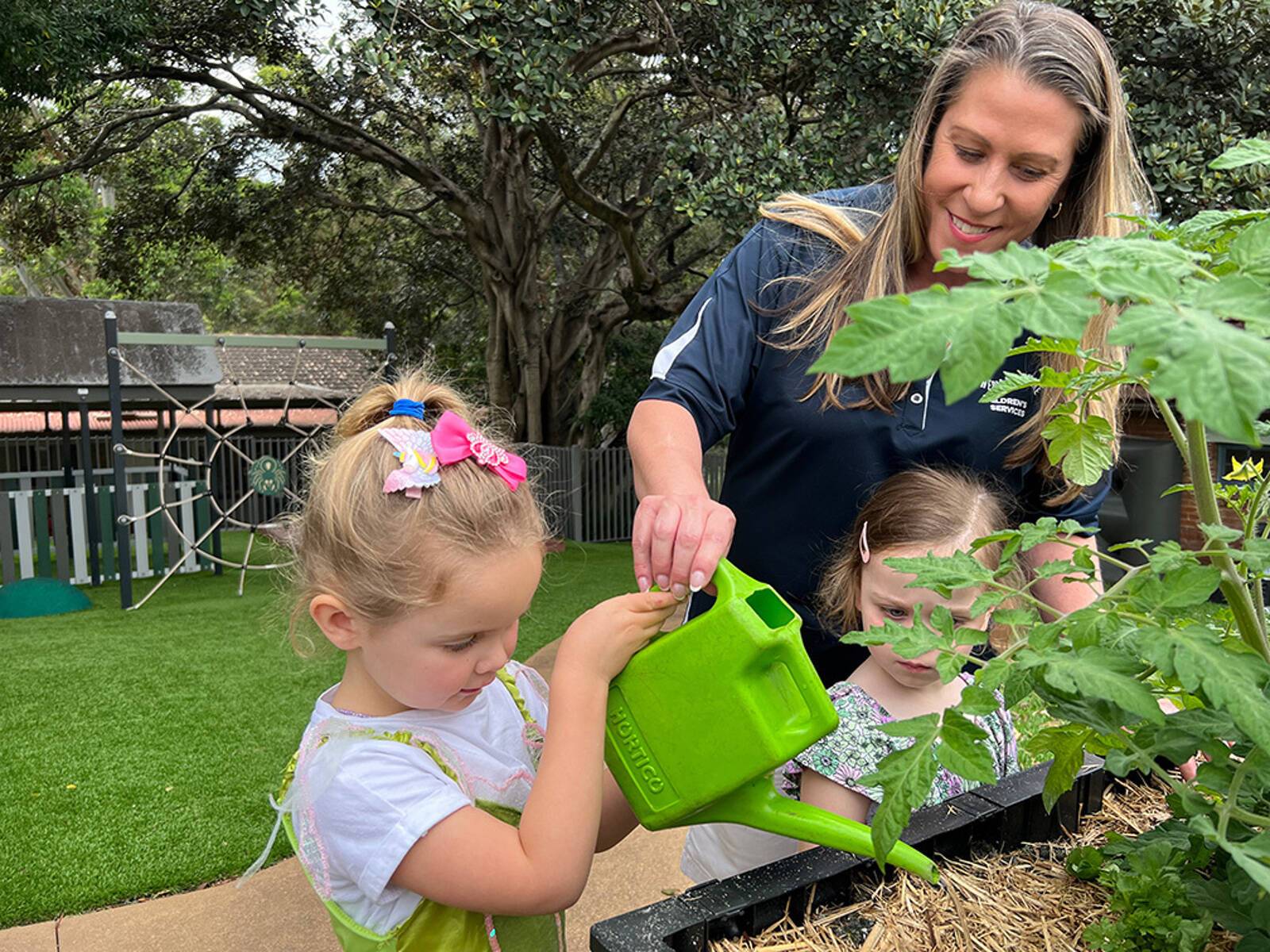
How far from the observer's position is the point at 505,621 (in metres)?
1.46

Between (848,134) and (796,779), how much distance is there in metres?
6.32

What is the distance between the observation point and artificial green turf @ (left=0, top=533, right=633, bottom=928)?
12.4 feet

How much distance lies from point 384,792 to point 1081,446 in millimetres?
957

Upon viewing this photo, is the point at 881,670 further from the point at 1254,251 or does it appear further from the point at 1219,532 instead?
the point at 1254,251

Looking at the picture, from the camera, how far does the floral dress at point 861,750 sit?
5.40 ft

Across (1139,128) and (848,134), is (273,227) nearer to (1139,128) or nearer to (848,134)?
(848,134)

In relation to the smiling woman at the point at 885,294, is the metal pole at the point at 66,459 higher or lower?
lower

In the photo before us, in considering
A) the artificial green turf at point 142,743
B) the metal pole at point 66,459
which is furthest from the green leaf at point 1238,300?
the metal pole at point 66,459

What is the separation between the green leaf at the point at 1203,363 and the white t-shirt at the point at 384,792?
1076mm

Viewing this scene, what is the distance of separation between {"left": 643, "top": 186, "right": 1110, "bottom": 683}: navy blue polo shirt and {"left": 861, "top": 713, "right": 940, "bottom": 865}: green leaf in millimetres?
1023

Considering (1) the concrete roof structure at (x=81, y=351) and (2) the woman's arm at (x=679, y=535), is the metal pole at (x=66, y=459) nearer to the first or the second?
(1) the concrete roof structure at (x=81, y=351)

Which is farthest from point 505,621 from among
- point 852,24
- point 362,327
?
point 362,327

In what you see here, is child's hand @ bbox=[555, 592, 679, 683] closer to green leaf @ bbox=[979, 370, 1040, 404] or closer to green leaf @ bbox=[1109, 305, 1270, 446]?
green leaf @ bbox=[979, 370, 1040, 404]

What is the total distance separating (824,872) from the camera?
122cm
